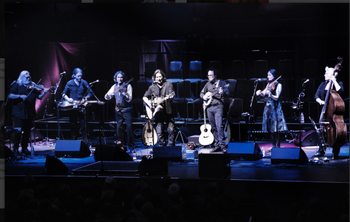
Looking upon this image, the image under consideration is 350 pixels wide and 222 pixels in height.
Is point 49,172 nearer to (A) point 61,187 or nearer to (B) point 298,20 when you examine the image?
(A) point 61,187

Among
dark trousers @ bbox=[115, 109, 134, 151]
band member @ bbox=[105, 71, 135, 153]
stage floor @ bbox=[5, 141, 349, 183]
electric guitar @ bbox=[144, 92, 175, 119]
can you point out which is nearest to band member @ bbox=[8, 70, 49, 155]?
stage floor @ bbox=[5, 141, 349, 183]

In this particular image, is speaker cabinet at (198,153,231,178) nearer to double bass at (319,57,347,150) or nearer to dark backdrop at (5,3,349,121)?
double bass at (319,57,347,150)

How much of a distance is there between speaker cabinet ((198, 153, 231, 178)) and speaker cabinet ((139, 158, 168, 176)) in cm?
61

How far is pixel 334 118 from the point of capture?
7359 millimetres

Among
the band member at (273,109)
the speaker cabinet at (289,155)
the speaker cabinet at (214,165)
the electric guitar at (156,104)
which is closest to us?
the speaker cabinet at (214,165)

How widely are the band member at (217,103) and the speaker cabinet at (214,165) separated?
1910 mm

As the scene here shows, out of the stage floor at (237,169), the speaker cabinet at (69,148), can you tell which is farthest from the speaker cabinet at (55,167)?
the speaker cabinet at (69,148)

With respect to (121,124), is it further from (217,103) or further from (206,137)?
(217,103)

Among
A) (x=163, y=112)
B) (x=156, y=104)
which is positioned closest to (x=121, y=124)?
(x=156, y=104)

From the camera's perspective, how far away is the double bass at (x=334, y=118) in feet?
24.0

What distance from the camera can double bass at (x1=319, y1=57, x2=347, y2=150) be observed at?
731 centimetres

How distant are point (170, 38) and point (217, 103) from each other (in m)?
3.56

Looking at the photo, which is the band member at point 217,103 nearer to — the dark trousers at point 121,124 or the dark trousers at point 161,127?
the dark trousers at point 161,127

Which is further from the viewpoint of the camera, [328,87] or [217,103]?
[217,103]
